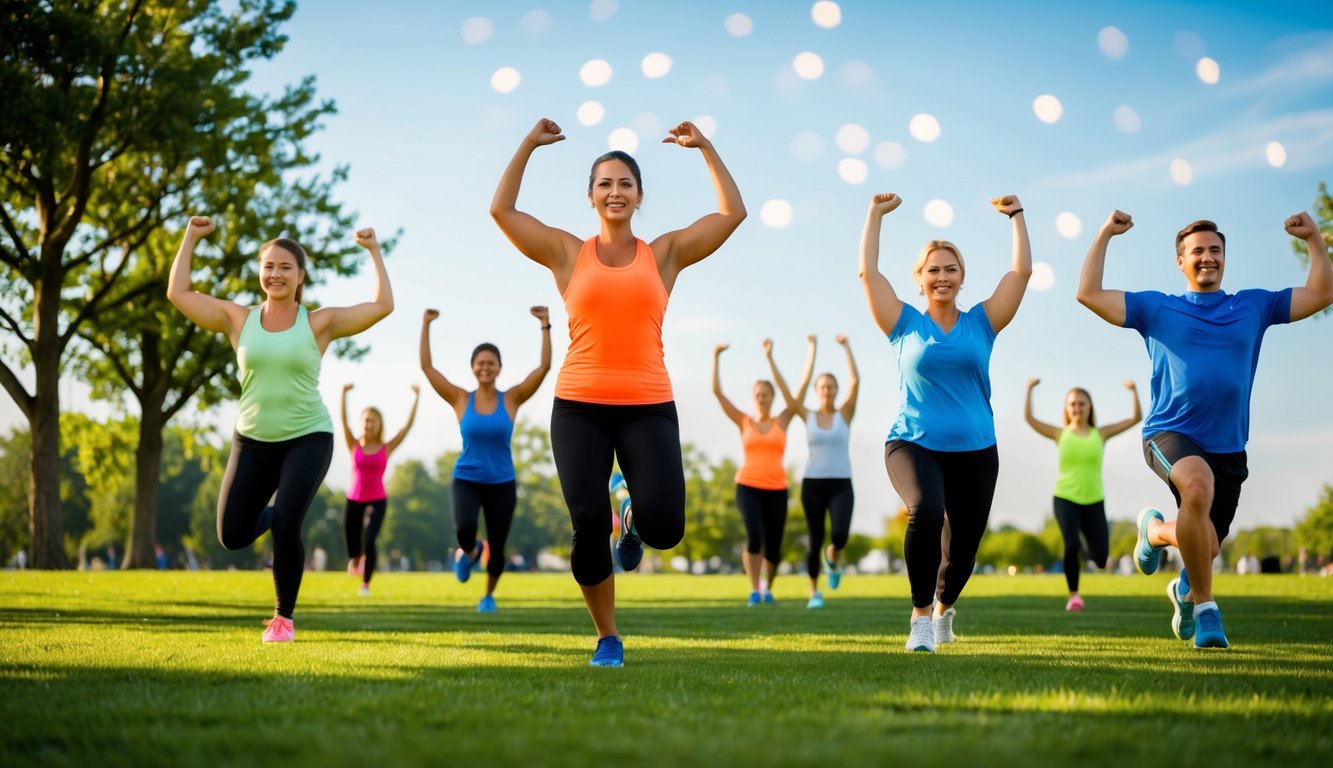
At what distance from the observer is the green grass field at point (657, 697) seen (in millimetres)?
3207

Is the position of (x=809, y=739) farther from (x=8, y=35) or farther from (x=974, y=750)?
(x=8, y=35)

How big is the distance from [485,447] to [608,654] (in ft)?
21.5

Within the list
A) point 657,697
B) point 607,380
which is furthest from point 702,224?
point 657,697

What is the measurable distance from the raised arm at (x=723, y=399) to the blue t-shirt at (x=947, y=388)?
662cm

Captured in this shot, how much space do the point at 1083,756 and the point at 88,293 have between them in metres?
31.9

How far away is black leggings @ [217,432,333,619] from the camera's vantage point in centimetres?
759

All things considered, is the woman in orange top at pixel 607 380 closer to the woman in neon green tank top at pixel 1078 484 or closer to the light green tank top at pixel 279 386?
the light green tank top at pixel 279 386

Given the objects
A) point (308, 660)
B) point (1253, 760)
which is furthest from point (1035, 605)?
point (1253, 760)

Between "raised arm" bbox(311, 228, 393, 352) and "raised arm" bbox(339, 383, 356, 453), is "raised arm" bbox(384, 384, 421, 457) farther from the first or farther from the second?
"raised arm" bbox(311, 228, 393, 352)

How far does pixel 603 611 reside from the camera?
6.06 metres

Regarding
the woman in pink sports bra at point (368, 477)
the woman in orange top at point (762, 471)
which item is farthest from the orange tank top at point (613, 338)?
the woman in pink sports bra at point (368, 477)

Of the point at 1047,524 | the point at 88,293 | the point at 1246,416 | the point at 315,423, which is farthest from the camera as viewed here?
the point at 1047,524

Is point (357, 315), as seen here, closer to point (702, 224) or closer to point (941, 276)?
point (702, 224)

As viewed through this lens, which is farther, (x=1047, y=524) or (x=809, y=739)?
(x=1047, y=524)
